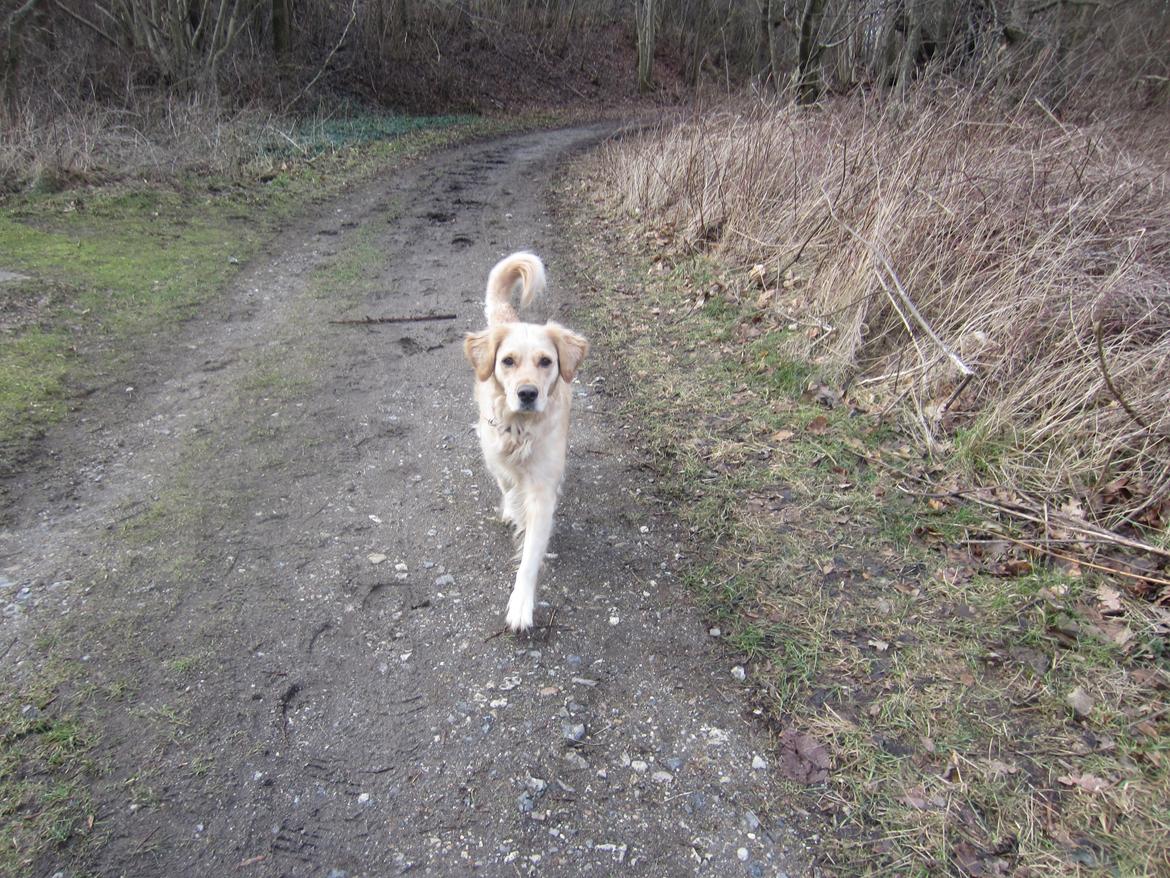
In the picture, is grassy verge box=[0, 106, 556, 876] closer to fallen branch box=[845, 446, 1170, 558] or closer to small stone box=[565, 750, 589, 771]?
small stone box=[565, 750, 589, 771]

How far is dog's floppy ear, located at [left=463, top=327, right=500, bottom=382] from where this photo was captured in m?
3.19

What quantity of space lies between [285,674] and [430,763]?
0.68 metres

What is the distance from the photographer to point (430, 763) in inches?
88.0

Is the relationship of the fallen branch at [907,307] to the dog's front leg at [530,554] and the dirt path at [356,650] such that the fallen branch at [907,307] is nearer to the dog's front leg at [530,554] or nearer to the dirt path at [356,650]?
the dirt path at [356,650]

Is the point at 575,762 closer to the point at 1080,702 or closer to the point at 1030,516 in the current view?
the point at 1080,702

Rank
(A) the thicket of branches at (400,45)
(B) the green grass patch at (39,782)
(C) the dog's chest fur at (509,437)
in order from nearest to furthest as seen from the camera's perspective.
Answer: (B) the green grass patch at (39,782) → (C) the dog's chest fur at (509,437) → (A) the thicket of branches at (400,45)

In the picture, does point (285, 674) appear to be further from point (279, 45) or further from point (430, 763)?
point (279, 45)

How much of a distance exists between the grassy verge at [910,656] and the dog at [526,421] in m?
0.78

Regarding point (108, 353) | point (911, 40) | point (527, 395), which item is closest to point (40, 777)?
point (527, 395)

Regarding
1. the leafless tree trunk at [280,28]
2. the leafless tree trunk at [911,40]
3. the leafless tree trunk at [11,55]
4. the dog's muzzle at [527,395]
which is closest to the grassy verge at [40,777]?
the dog's muzzle at [527,395]

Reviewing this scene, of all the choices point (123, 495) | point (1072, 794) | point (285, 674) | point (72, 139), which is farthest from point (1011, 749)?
point (72, 139)

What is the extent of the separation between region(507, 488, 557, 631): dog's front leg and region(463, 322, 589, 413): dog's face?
16.0 inches

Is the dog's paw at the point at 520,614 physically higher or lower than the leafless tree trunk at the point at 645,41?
lower

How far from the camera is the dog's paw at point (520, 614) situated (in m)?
2.78
